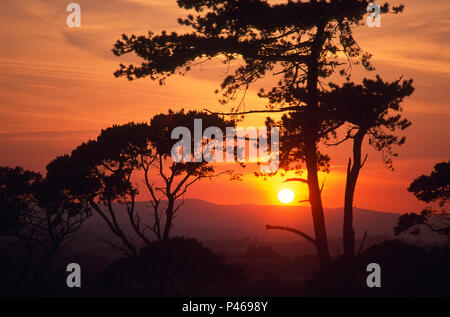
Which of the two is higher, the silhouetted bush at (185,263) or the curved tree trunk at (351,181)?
the curved tree trunk at (351,181)

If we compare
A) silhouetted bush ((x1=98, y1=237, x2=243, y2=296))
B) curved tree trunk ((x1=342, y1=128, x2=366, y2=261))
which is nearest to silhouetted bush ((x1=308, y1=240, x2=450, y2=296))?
silhouetted bush ((x1=98, y1=237, x2=243, y2=296))

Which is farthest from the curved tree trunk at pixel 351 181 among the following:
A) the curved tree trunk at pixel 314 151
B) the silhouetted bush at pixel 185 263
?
the silhouetted bush at pixel 185 263

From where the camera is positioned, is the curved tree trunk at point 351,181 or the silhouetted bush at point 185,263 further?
the silhouetted bush at point 185,263

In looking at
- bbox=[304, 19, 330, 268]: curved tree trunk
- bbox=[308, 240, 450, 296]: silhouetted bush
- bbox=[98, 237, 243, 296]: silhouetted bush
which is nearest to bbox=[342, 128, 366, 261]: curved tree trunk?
bbox=[304, 19, 330, 268]: curved tree trunk

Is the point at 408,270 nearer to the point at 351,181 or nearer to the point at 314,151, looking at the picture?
the point at 351,181

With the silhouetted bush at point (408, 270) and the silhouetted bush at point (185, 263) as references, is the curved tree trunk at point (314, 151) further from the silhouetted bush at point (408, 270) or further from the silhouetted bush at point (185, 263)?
the silhouetted bush at point (185, 263)

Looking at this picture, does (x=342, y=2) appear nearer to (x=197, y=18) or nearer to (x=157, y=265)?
(x=197, y=18)

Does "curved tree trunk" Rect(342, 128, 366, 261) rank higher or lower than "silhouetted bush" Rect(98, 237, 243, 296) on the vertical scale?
higher

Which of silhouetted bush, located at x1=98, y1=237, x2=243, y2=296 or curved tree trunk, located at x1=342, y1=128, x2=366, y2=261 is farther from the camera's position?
silhouetted bush, located at x1=98, y1=237, x2=243, y2=296

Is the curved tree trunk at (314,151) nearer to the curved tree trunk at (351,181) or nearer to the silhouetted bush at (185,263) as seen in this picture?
the curved tree trunk at (351,181)

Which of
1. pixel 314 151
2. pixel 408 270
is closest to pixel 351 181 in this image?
pixel 314 151

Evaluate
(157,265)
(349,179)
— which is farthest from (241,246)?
(349,179)

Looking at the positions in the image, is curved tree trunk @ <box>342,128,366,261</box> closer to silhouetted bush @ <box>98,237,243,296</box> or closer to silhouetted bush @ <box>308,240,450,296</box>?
silhouetted bush @ <box>308,240,450,296</box>

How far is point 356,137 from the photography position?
73.3 feet
